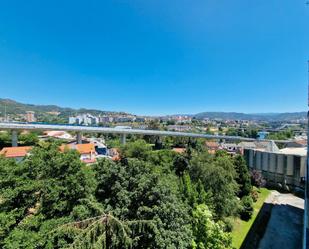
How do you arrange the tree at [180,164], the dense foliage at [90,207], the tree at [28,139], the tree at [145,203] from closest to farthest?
1. the dense foliage at [90,207]
2. the tree at [145,203]
3. the tree at [180,164]
4. the tree at [28,139]

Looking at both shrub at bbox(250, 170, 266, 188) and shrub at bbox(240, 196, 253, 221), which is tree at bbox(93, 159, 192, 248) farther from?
shrub at bbox(250, 170, 266, 188)

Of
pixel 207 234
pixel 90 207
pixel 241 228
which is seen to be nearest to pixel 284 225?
pixel 241 228

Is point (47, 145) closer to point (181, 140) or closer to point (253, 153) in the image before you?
point (253, 153)

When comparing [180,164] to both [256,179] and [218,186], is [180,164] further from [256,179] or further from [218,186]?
[256,179]

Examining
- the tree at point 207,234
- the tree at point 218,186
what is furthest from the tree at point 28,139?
the tree at point 207,234

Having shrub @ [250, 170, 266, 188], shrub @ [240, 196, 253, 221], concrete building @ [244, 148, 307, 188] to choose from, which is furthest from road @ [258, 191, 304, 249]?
concrete building @ [244, 148, 307, 188]

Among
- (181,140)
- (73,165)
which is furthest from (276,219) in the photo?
(181,140)

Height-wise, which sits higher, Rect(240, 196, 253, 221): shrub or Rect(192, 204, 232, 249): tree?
Rect(192, 204, 232, 249): tree

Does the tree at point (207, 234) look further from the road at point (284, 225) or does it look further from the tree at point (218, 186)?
the road at point (284, 225)
